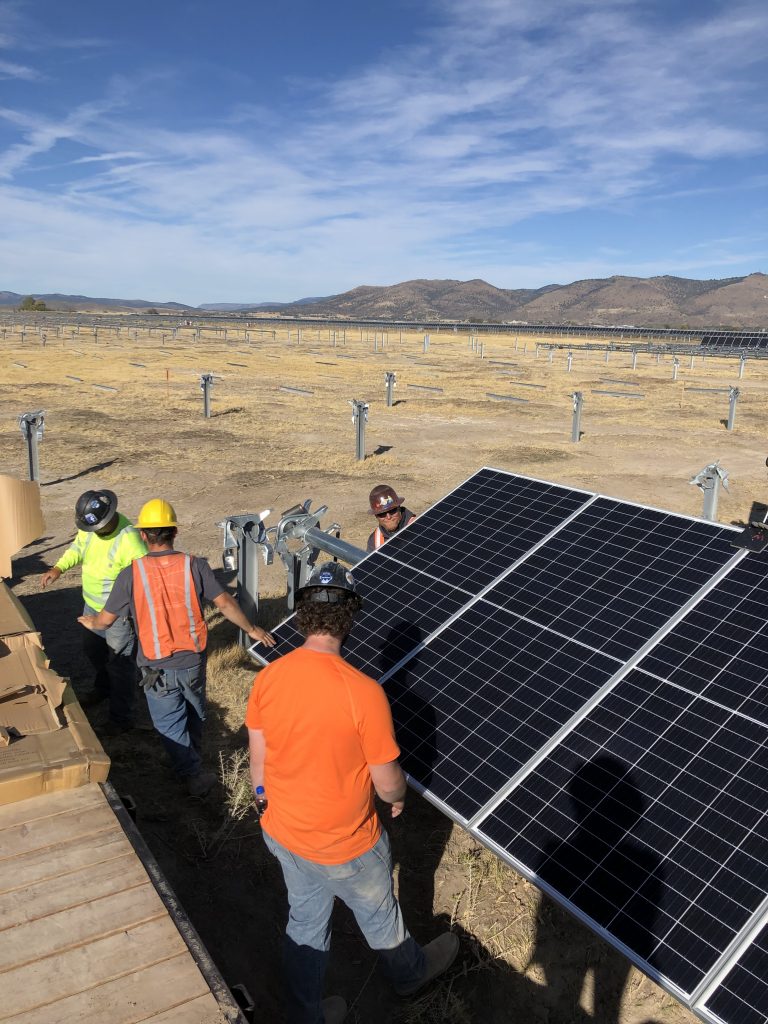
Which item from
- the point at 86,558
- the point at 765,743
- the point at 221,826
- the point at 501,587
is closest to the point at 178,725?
the point at 221,826

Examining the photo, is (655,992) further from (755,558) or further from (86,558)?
(86,558)

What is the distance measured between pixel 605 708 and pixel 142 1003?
2.67 m

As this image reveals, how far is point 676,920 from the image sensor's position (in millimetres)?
3162

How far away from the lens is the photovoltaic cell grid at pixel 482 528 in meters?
5.64

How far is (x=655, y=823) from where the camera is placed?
3.51 meters

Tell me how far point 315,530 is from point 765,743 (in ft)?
14.3

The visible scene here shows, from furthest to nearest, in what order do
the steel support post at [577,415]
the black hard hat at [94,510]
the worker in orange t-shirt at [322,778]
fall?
the steel support post at [577,415], the black hard hat at [94,510], the worker in orange t-shirt at [322,778]

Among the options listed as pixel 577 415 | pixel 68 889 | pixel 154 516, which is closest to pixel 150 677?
pixel 154 516

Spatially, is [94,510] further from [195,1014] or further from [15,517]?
[195,1014]

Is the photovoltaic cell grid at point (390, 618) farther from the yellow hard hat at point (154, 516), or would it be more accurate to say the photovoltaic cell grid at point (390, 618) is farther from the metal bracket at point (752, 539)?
→ the metal bracket at point (752, 539)

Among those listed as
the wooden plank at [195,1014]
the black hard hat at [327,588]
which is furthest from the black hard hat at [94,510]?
the wooden plank at [195,1014]

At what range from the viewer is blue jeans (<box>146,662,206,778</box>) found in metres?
5.41

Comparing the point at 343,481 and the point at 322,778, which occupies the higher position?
the point at 322,778

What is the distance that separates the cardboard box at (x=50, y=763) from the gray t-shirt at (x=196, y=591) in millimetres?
1320
